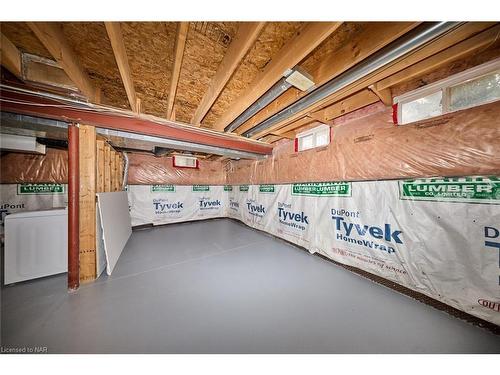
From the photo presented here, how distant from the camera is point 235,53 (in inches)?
45.8

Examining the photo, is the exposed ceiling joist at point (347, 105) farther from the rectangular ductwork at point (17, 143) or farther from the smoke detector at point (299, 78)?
the rectangular ductwork at point (17, 143)

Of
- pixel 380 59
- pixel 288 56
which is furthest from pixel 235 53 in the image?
pixel 380 59

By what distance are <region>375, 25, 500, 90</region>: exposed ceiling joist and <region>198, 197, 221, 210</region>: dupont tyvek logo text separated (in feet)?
15.4

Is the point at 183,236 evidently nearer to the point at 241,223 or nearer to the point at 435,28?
the point at 241,223

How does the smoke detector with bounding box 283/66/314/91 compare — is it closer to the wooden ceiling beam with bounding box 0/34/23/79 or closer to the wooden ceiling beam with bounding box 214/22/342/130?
the wooden ceiling beam with bounding box 214/22/342/130

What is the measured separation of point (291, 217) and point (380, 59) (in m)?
2.32

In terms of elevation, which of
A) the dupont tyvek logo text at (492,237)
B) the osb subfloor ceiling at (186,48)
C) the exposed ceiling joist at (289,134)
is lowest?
the dupont tyvek logo text at (492,237)

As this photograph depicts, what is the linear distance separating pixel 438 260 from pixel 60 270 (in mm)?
3802

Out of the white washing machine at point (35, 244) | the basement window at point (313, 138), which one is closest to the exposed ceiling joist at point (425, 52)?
the basement window at point (313, 138)

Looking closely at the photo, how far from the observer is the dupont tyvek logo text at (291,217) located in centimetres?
270

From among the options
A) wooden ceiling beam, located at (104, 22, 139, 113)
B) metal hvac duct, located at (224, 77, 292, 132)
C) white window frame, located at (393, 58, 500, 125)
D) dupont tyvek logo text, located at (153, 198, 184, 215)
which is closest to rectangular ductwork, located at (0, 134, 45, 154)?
dupont tyvek logo text, located at (153, 198, 184, 215)

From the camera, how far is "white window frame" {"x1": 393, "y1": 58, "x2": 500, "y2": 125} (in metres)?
1.21

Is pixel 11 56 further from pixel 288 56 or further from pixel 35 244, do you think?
pixel 288 56

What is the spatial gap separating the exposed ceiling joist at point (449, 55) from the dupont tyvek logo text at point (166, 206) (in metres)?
4.82
